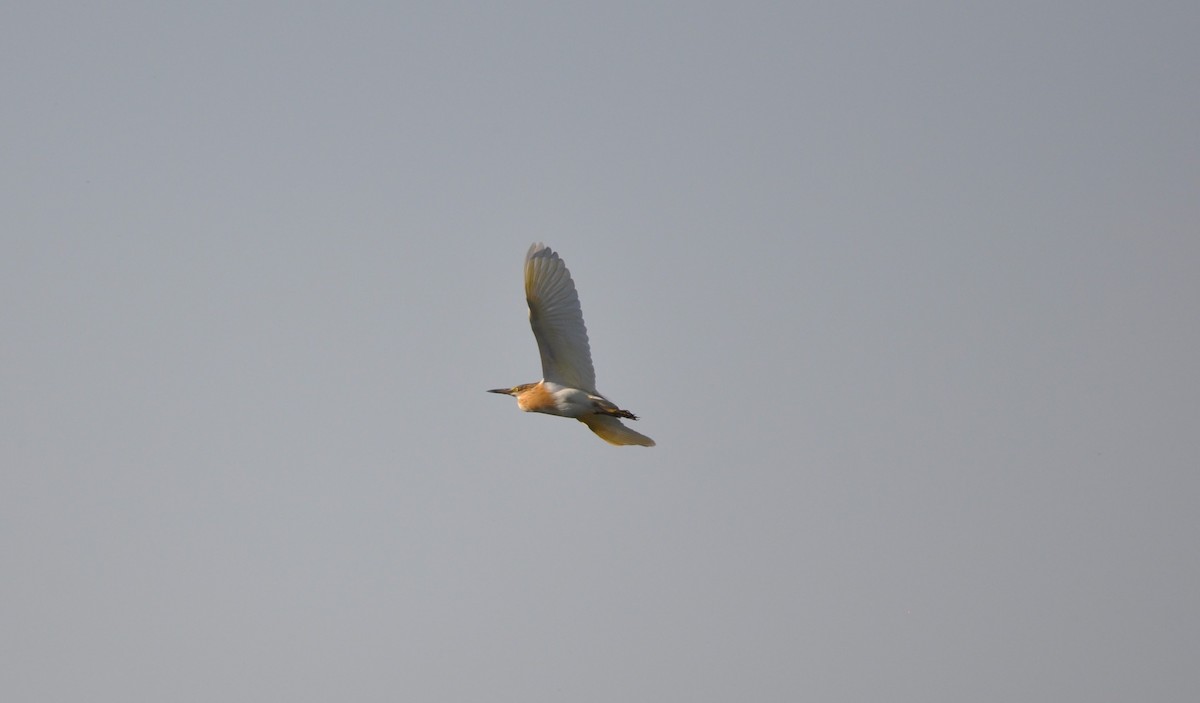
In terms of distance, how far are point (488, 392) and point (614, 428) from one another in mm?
2573

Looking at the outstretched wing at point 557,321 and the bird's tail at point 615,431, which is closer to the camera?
the outstretched wing at point 557,321

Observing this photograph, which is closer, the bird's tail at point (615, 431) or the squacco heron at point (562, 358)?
the squacco heron at point (562, 358)

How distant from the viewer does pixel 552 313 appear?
1264 inches

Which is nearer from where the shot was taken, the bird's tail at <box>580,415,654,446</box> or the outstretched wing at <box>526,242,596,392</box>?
the outstretched wing at <box>526,242,596,392</box>

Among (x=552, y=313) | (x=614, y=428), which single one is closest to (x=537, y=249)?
(x=552, y=313)

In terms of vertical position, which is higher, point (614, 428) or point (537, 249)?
point (537, 249)

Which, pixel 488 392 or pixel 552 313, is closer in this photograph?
pixel 552 313

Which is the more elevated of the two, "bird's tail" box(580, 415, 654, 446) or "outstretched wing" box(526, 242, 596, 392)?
"outstretched wing" box(526, 242, 596, 392)

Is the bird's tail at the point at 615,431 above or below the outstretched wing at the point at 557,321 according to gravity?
below

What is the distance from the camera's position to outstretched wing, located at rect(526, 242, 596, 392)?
31875 mm

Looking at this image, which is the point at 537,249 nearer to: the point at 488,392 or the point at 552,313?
the point at 552,313

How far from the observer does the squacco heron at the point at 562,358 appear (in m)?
31.9

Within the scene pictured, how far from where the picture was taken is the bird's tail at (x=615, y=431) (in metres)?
32.6

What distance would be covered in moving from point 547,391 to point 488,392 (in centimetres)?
183
